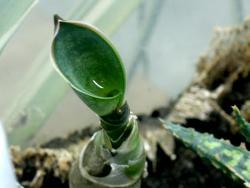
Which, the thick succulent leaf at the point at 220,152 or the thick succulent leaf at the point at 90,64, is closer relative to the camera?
the thick succulent leaf at the point at 90,64

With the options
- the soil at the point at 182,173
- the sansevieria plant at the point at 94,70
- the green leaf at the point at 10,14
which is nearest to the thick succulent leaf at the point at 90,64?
the sansevieria plant at the point at 94,70

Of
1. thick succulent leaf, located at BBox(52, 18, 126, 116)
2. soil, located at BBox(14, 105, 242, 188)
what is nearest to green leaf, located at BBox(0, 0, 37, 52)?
thick succulent leaf, located at BBox(52, 18, 126, 116)

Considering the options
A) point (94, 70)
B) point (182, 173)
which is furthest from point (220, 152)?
point (182, 173)

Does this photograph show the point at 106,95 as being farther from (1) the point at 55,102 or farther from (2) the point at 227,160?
(1) the point at 55,102

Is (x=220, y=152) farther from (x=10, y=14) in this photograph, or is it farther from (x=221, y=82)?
(x=221, y=82)

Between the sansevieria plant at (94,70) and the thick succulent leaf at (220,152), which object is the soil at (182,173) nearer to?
the thick succulent leaf at (220,152)

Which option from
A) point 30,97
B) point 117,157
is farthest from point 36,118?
point 117,157

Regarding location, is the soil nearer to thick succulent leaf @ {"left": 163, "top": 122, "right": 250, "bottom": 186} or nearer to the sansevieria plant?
thick succulent leaf @ {"left": 163, "top": 122, "right": 250, "bottom": 186}
